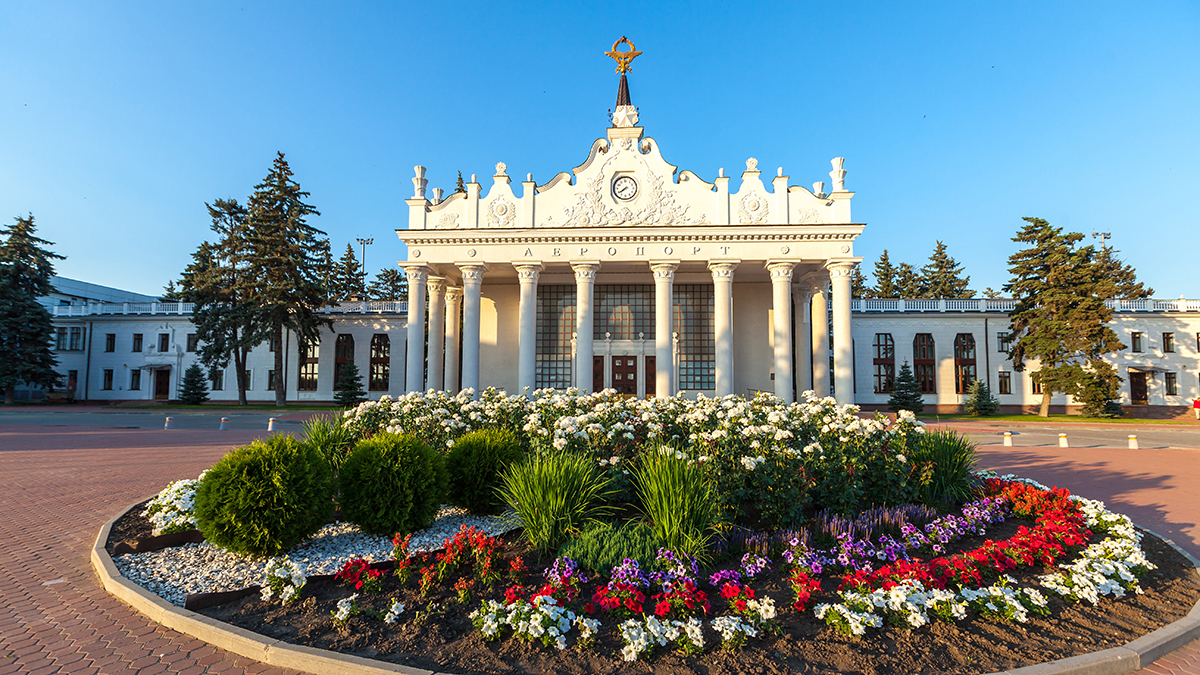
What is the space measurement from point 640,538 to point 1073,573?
439cm

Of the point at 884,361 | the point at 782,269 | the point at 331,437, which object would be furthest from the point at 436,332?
the point at 884,361

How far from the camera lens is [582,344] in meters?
28.7

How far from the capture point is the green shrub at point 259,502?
19.6 ft

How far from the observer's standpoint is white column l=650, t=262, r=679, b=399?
2858 cm

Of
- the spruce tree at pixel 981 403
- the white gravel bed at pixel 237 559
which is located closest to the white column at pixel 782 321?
the spruce tree at pixel 981 403

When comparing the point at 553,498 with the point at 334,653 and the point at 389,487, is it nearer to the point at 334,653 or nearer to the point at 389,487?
the point at 389,487

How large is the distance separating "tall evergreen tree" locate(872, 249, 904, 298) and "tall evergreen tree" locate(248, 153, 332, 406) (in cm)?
5831

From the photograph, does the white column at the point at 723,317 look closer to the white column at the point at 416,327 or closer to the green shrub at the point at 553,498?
the white column at the point at 416,327

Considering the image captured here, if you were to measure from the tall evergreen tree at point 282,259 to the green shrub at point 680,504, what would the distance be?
37.9 meters

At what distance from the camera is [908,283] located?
6397cm

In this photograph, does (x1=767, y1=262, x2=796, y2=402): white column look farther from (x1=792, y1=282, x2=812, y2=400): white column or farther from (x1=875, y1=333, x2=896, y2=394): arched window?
(x1=875, y1=333, x2=896, y2=394): arched window

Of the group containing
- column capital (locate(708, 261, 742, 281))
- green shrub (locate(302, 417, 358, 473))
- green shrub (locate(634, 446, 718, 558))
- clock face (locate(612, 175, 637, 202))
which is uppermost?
clock face (locate(612, 175, 637, 202))

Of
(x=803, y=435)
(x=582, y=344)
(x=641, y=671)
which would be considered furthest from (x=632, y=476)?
(x=582, y=344)

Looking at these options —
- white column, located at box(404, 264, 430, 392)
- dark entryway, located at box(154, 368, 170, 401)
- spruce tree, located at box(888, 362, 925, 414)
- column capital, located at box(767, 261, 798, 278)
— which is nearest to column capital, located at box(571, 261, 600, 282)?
white column, located at box(404, 264, 430, 392)
